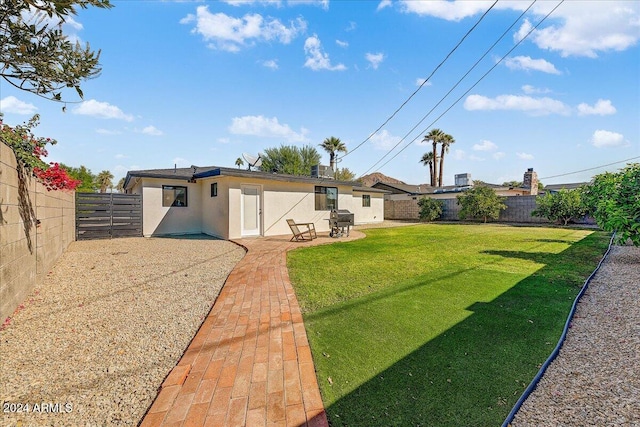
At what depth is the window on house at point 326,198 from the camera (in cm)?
1464

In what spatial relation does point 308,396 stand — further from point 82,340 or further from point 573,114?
point 573,114

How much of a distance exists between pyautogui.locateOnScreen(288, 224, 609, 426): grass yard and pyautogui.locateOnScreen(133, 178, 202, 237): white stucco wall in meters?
9.20

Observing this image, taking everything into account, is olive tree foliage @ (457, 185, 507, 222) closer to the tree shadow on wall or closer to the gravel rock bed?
the gravel rock bed

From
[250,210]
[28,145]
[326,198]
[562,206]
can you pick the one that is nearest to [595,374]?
[28,145]

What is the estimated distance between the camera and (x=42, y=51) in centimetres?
291

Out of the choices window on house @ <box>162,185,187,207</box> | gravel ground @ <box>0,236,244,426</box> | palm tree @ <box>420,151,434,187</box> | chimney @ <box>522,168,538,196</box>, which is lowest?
gravel ground @ <box>0,236,244,426</box>

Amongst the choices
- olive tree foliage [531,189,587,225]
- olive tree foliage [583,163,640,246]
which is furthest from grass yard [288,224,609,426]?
olive tree foliage [531,189,587,225]

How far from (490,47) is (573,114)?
6.82 m

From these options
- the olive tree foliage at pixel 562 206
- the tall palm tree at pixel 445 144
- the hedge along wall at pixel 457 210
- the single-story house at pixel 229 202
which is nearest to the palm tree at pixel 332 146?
the hedge along wall at pixel 457 210

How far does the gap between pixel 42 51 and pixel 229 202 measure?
8458mm

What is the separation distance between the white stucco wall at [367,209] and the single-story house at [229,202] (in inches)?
205

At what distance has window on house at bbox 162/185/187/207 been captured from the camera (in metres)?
13.0

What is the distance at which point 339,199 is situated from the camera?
52.9 ft

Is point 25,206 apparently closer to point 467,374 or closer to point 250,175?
point 467,374
